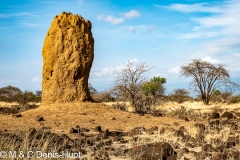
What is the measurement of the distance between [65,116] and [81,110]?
0.95m

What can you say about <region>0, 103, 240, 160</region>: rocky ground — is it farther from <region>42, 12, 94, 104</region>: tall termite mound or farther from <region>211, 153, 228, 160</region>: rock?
<region>42, 12, 94, 104</region>: tall termite mound

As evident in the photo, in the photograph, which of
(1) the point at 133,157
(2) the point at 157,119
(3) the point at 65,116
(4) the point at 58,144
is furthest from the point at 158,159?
(2) the point at 157,119

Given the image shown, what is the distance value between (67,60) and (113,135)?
206 inches

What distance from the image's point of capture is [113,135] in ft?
30.5

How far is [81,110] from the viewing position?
12.9 meters

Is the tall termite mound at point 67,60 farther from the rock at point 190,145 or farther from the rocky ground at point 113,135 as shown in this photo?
the rock at point 190,145

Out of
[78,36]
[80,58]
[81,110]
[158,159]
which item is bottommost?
[158,159]

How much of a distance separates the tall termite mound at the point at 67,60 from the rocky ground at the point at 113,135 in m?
0.64

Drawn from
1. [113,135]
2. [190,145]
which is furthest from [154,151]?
[113,135]

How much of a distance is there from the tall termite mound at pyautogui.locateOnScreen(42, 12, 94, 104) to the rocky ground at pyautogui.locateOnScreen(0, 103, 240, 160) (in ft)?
2.09

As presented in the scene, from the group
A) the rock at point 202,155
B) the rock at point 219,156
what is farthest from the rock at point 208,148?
the rock at point 219,156

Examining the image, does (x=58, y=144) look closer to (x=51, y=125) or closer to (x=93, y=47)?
(x=51, y=125)

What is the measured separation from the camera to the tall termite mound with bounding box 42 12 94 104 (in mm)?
13492

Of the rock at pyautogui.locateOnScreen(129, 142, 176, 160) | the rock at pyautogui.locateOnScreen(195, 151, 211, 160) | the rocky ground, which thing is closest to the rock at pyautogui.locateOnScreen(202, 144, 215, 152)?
the rocky ground
